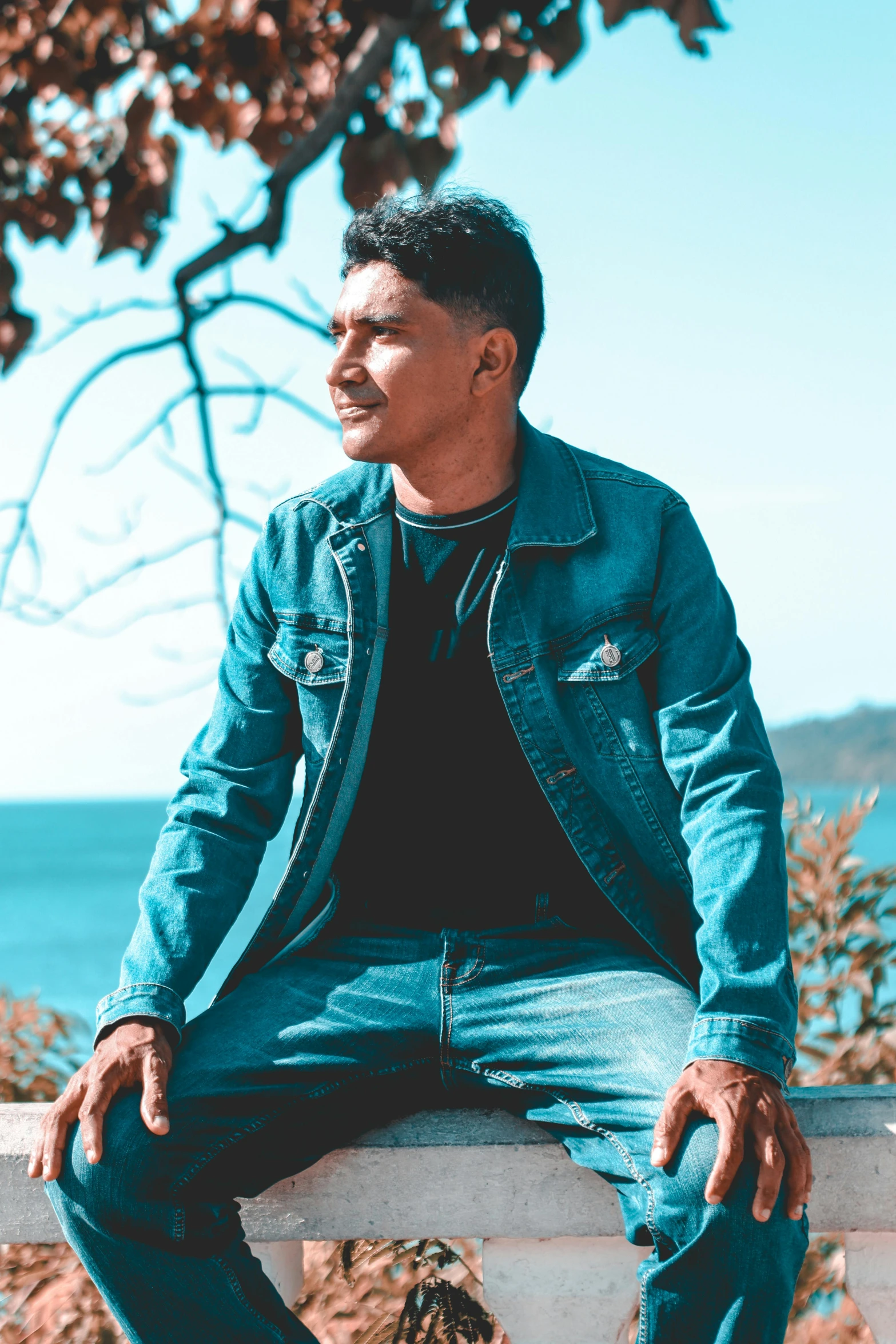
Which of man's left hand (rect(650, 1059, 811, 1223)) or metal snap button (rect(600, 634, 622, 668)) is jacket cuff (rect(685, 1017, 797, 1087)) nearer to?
man's left hand (rect(650, 1059, 811, 1223))

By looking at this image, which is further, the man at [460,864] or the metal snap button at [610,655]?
the metal snap button at [610,655]

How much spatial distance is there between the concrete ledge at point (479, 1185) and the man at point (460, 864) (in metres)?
0.06

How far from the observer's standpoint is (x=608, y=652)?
2150 mm

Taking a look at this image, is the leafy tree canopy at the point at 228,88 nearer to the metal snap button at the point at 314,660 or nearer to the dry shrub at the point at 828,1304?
the metal snap button at the point at 314,660

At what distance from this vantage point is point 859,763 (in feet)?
397

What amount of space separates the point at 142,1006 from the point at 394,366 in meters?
1.22

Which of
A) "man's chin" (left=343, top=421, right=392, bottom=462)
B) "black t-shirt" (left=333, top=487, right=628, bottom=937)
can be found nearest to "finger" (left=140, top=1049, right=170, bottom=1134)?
"black t-shirt" (left=333, top=487, right=628, bottom=937)

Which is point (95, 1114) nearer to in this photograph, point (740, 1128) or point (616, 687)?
point (740, 1128)

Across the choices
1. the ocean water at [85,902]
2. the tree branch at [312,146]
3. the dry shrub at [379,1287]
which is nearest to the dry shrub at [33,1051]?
the ocean water at [85,902]

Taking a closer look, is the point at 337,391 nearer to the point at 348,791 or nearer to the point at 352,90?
the point at 348,791

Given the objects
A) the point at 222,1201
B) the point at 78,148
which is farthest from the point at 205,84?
the point at 222,1201

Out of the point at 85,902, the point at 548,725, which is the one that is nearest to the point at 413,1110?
the point at 548,725

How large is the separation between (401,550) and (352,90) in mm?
1954

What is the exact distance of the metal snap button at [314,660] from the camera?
2.25 meters
